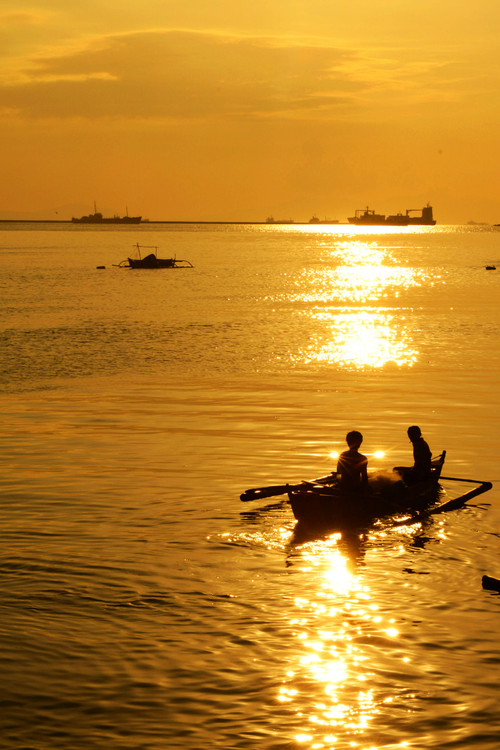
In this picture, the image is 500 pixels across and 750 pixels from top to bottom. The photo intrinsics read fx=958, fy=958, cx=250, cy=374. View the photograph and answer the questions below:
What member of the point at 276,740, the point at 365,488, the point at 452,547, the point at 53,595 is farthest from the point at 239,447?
the point at 276,740

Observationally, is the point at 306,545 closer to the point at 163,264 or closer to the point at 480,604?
the point at 480,604

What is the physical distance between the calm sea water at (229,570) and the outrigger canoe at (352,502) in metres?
0.43

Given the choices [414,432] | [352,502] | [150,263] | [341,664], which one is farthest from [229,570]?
[150,263]

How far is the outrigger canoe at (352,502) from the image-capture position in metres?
16.9

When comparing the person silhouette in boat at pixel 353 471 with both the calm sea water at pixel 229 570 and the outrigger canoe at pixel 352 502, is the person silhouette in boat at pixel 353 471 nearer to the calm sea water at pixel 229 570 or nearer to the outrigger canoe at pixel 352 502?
the outrigger canoe at pixel 352 502

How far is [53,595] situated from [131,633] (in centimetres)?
186

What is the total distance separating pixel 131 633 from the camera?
40.8 feet

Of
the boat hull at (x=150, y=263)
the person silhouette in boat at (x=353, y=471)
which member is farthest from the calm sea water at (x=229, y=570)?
the boat hull at (x=150, y=263)

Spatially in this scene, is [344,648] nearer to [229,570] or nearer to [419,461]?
[229,570]

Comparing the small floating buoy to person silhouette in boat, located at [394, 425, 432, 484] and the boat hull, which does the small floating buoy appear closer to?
person silhouette in boat, located at [394, 425, 432, 484]

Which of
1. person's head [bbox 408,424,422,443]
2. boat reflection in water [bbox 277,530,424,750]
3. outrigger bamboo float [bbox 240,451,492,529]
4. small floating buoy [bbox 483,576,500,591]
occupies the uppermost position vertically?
person's head [bbox 408,424,422,443]

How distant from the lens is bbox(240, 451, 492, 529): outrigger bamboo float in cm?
1692

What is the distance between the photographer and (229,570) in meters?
14.9

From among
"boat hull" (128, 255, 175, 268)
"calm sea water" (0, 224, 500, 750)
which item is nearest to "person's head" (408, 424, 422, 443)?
"calm sea water" (0, 224, 500, 750)
